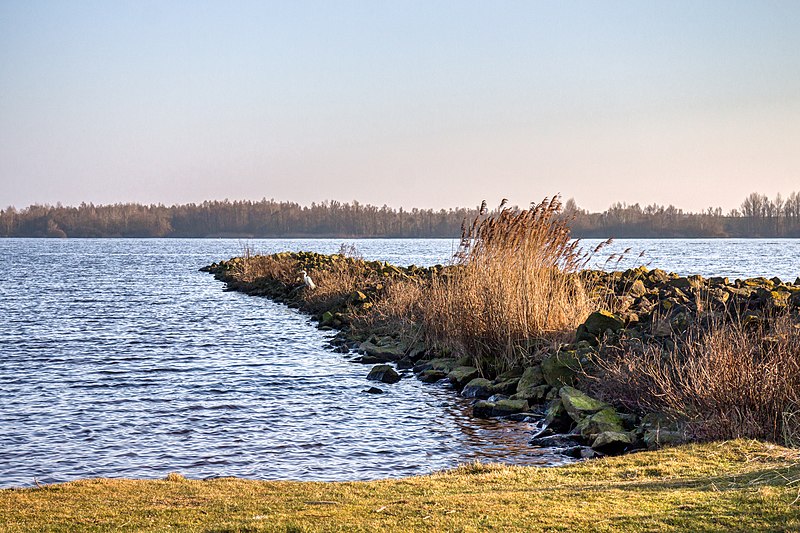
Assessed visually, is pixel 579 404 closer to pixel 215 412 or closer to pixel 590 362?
pixel 590 362

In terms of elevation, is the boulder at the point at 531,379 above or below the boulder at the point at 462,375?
above

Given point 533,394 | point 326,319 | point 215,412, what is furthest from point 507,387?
point 326,319

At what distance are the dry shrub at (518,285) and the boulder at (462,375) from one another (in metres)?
0.24

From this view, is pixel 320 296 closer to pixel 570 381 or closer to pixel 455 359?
pixel 455 359

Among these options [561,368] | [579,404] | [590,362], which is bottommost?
[579,404]

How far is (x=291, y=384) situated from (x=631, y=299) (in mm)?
6911

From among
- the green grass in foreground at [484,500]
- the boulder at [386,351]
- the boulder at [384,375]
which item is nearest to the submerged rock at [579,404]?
the green grass in foreground at [484,500]

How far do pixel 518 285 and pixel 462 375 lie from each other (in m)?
1.97

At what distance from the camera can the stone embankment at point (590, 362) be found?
984cm

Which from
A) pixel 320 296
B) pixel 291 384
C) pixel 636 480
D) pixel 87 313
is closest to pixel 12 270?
pixel 87 313

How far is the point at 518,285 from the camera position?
13727 millimetres

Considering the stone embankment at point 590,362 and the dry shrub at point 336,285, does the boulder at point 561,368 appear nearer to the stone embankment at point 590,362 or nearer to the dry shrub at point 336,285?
the stone embankment at point 590,362

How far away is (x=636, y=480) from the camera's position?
22.6 feet

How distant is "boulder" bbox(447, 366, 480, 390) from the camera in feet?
46.5
